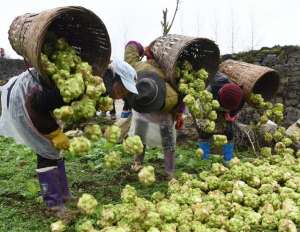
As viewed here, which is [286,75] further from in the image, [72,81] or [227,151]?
[72,81]

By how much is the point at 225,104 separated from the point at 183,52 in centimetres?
77

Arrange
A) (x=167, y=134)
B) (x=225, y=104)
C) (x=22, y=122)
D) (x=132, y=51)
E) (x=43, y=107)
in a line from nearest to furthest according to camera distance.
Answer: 1. (x=43, y=107)
2. (x=22, y=122)
3. (x=167, y=134)
4. (x=225, y=104)
5. (x=132, y=51)

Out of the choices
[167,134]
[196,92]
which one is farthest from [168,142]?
[196,92]

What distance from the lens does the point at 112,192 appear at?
171 inches

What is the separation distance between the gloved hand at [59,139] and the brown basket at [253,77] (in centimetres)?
259

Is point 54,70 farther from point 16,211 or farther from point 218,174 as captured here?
point 218,174

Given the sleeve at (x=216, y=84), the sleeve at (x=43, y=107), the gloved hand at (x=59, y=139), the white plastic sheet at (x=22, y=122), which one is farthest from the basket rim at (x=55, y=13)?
the sleeve at (x=216, y=84)

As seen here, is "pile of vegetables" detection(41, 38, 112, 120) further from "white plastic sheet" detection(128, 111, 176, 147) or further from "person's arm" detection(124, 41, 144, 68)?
"person's arm" detection(124, 41, 144, 68)

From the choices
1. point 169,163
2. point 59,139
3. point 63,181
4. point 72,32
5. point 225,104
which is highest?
point 72,32

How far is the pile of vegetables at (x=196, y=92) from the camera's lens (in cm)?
435

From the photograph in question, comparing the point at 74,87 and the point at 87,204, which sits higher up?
the point at 74,87

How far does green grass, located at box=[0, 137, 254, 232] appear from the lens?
3.72 metres

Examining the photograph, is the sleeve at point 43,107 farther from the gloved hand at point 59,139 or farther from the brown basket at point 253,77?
the brown basket at point 253,77

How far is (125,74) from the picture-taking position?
4.07 metres
